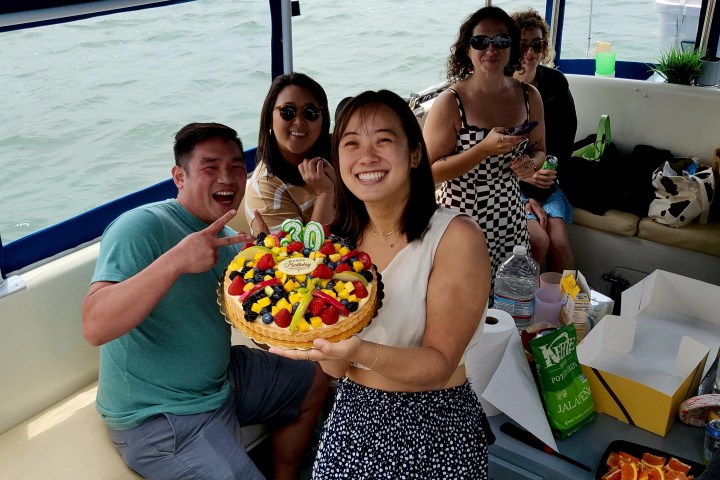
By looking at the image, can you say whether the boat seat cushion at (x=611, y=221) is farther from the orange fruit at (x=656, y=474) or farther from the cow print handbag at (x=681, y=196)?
the orange fruit at (x=656, y=474)

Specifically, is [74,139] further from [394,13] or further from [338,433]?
[394,13]

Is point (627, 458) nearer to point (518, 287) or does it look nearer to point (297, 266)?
point (518, 287)

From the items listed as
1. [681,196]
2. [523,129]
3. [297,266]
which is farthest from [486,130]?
[681,196]

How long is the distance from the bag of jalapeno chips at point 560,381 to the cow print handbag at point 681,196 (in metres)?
2.13

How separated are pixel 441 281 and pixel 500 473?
2.00ft

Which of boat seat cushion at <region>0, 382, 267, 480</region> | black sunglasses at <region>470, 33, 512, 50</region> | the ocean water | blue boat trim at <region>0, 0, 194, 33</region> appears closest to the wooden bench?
boat seat cushion at <region>0, 382, 267, 480</region>

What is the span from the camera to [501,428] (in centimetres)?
169

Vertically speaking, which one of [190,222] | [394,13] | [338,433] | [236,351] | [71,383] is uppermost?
[394,13]

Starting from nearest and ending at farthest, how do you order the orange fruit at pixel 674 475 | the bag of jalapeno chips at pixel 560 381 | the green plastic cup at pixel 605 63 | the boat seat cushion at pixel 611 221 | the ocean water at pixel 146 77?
1. the orange fruit at pixel 674 475
2. the bag of jalapeno chips at pixel 560 381
3. the ocean water at pixel 146 77
4. the boat seat cushion at pixel 611 221
5. the green plastic cup at pixel 605 63

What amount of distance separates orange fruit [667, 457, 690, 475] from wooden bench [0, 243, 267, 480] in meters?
1.37

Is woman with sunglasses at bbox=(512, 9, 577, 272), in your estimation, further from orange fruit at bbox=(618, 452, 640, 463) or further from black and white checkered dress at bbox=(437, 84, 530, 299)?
orange fruit at bbox=(618, 452, 640, 463)

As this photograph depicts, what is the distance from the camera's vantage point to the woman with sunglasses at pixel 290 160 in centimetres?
232

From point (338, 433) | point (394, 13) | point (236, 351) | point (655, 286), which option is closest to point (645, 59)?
point (394, 13)

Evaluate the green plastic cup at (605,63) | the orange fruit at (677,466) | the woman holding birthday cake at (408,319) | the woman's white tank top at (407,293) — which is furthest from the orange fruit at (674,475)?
the green plastic cup at (605,63)
